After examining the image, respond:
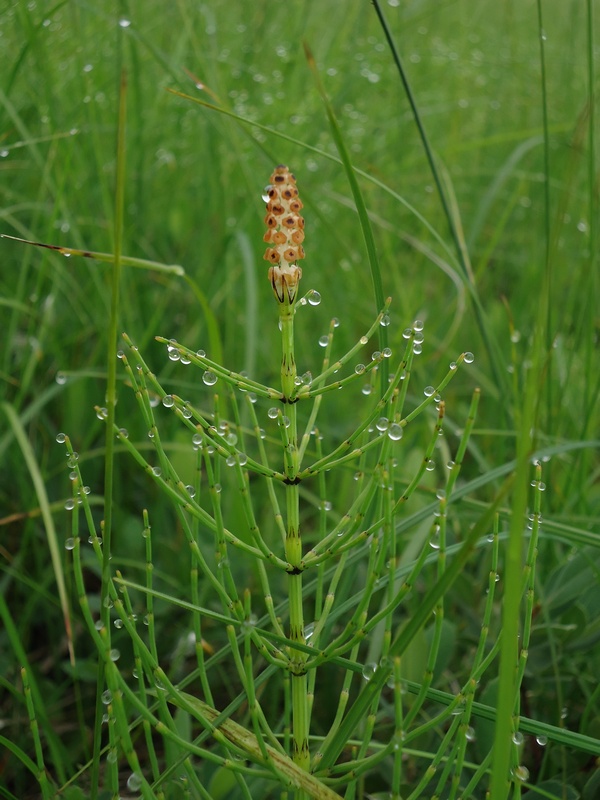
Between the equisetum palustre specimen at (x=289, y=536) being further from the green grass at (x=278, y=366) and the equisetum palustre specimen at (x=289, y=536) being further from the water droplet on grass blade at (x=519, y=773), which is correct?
the water droplet on grass blade at (x=519, y=773)

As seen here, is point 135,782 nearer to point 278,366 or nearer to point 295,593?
point 295,593

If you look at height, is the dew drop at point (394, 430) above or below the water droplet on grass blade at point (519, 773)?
above

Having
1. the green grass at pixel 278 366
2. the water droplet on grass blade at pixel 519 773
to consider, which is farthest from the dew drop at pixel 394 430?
the water droplet on grass blade at pixel 519 773

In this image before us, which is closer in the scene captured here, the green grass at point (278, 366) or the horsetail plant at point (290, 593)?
the horsetail plant at point (290, 593)

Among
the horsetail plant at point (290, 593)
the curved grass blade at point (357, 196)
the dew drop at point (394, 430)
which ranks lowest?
the horsetail plant at point (290, 593)

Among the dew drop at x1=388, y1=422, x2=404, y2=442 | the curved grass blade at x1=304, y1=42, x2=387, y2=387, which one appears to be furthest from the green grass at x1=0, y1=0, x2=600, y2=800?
the dew drop at x1=388, y1=422, x2=404, y2=442

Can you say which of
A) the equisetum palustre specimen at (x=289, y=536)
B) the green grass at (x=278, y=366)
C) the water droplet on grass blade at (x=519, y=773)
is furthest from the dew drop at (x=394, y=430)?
the water droplet on grass blade at (x=519, y=773)

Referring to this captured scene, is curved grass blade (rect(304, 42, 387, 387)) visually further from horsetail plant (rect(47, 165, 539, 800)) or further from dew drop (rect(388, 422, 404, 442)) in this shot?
dew drop (rect(388, 422, 404, 442))

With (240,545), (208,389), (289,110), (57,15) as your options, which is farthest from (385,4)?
(240,545)

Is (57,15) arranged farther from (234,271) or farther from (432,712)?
(432,712)
